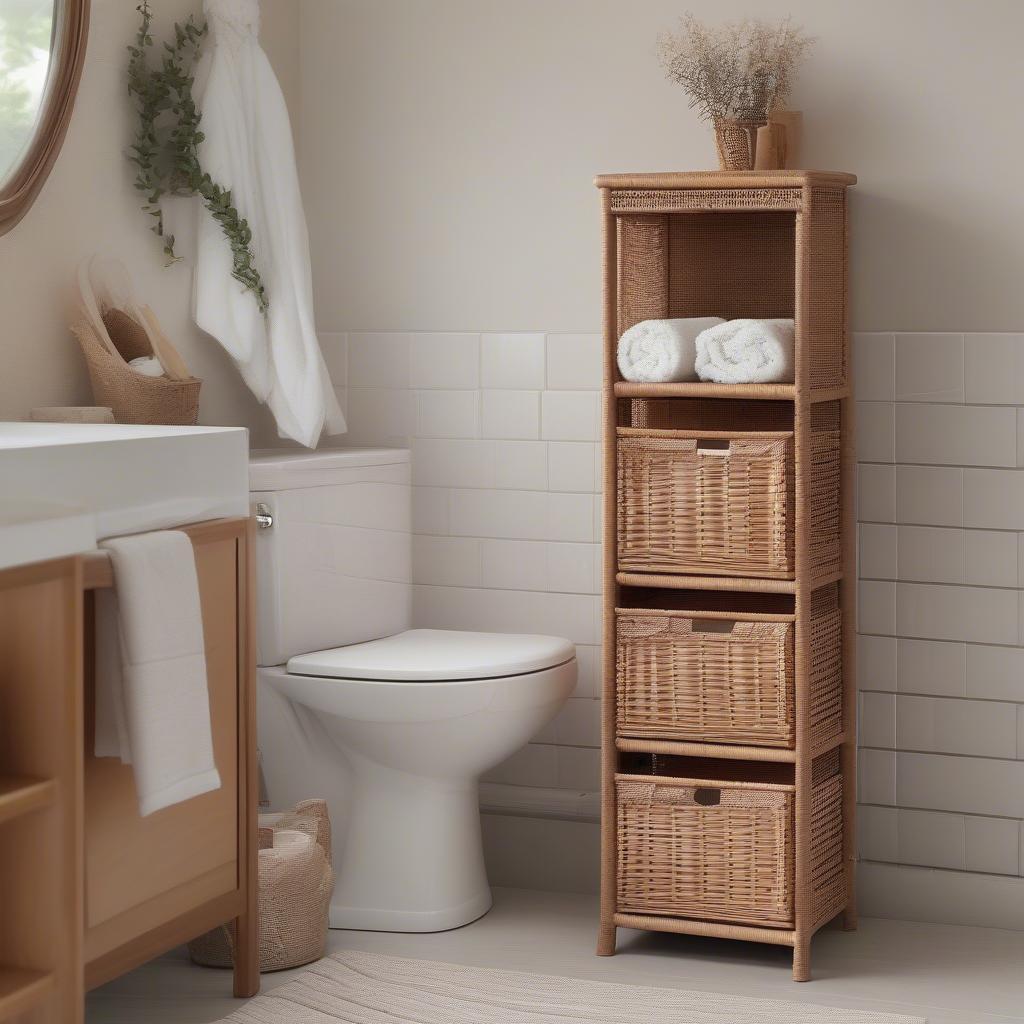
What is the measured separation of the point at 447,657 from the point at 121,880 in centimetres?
82

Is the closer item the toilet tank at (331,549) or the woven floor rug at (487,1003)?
the woven floor rug at (487,1003)

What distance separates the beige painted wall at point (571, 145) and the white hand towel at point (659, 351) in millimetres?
428

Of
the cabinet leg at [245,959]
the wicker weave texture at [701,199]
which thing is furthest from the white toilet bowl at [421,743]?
the wicker weave texture at [701,199]

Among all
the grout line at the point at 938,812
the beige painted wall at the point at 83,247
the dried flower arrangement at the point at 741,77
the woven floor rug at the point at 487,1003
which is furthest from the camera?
the grout line at the point at 938,812

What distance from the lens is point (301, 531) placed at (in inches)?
115

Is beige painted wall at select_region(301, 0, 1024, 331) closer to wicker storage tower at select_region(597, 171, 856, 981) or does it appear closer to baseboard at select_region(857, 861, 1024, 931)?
wicker storage tower at select_region(597, 171, 856, 981)

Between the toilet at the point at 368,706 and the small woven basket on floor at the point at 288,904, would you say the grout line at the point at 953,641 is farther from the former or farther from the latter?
the small woven basket on floor at the point at 288,904

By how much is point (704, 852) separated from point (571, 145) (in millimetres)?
1437

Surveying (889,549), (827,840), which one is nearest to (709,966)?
(827,840)

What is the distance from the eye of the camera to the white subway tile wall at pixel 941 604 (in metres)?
2.87

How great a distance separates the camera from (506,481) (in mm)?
3250

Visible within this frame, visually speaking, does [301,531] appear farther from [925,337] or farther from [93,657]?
[925,337]

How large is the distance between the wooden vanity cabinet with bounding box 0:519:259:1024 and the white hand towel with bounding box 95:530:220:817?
0.11 feet

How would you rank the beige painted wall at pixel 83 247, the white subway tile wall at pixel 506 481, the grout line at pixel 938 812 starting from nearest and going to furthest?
the beige painted wall at pixel 83 247
the grout line at pixel 938 812
the white subway tile wall at pixel 506 481
